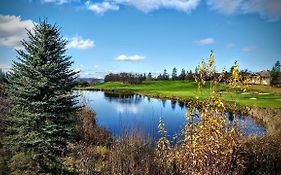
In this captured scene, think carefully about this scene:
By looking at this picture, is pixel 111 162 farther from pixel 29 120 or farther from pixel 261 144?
pixel 261 144

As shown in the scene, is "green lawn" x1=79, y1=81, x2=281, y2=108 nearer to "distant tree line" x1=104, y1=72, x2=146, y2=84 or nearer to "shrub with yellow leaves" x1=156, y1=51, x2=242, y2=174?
"shrub with yellow leaves" x1=156, y1=51, x2=242, y2=174

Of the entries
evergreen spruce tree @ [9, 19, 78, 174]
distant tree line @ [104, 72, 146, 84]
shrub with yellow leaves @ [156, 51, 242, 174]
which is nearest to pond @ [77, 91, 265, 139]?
shrub with yellow leaves @ [156, 51, 242, 174]

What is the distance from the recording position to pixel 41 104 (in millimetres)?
7789

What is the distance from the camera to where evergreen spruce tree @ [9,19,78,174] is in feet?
25.5

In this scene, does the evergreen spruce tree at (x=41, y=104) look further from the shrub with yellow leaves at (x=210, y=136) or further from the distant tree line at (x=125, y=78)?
the distant tree line at (x=125, y=78)

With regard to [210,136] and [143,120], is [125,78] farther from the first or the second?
[210,136]

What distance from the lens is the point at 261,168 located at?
30.5 feet

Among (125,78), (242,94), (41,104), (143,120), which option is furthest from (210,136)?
(125,78)

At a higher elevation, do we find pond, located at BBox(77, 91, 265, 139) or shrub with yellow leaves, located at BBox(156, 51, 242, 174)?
shrub with yellow leaves, located at BBox(156, 51, 242, 174)

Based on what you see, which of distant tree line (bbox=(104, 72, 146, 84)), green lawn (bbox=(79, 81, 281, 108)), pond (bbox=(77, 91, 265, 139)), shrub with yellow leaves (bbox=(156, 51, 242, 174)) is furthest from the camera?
distant tree line (bbox=(104, 72, 146, 84))

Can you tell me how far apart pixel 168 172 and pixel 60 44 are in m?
4.65

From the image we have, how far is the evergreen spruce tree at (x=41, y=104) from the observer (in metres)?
7.77

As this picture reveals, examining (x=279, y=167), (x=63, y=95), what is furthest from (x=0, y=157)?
(x=279, y=167)

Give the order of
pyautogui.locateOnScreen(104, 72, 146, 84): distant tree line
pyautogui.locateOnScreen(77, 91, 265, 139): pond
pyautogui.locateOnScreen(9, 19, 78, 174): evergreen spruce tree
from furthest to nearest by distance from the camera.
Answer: pyautogui.locateOnScreen(104, 72, 146, 84): distant tree line → pyautogui.locateOnScreen(77, 91, 265, 139): pond → pyautogui.locateOnScreen(9, 19, 78, 174): evergreen spruce tree
